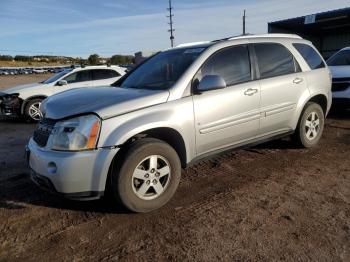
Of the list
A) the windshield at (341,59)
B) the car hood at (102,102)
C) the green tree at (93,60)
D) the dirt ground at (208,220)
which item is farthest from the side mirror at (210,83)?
the green tree at (93,60)

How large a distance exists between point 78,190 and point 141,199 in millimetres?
637

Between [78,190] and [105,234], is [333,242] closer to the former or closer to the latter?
[105,234]

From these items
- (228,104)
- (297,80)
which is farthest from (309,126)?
(228,104)

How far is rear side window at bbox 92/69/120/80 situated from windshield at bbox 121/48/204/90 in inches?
257

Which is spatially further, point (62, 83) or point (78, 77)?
point (78, 77)

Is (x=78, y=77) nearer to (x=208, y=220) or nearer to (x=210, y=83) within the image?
(x=210, y=83)

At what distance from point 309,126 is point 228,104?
204 cm

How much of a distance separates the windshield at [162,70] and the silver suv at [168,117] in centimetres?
2

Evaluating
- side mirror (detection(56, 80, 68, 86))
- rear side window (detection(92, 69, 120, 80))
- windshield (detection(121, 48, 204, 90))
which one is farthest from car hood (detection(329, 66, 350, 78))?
side mirror (detection(56, 80, 68, 86))

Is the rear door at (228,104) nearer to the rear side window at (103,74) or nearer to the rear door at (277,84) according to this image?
the rear door at (277,84)

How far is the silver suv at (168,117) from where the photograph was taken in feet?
12.2

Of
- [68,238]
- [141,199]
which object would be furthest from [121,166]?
[68,238]

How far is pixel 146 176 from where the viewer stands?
13.0 feet

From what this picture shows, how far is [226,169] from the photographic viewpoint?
17.5ft
